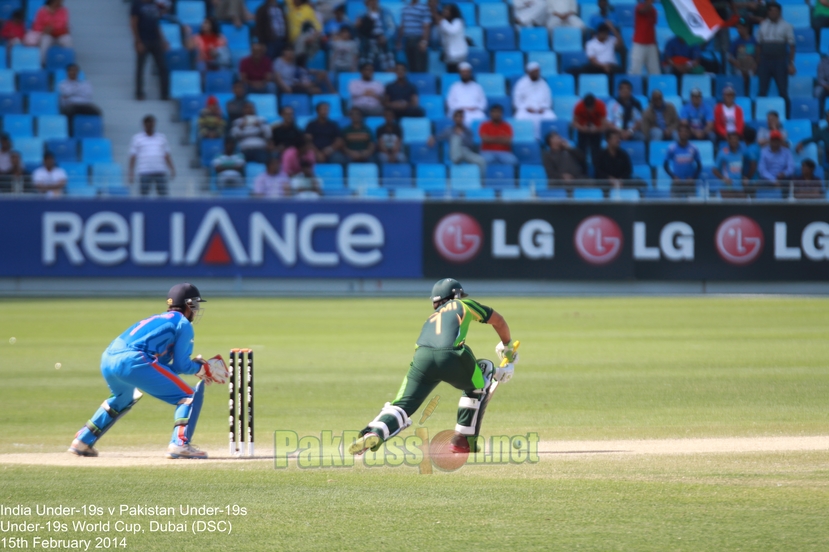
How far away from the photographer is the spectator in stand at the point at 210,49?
25.3 m

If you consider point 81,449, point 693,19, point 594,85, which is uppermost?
point 693,19

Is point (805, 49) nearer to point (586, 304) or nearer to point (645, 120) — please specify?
point (645, 120)

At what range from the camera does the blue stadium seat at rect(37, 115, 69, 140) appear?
23828 millimetres

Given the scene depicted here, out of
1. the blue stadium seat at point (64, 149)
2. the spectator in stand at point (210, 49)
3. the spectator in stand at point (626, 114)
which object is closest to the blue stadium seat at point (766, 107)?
the spectator in stand at point (626, 114)

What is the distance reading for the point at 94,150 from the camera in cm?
2389

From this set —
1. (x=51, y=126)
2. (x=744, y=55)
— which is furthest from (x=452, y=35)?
(x=51, y=126)

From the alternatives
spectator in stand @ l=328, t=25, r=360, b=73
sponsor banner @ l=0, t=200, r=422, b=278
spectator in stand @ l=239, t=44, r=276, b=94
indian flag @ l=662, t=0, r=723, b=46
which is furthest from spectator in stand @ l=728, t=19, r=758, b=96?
spectator in stand @ l=239, t=44, r=276, b=94

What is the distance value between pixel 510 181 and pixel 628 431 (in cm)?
1494

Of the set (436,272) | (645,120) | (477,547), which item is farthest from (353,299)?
(477,547)

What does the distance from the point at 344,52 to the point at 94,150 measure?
6.32 meters

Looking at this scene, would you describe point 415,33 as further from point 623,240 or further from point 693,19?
point 623,240

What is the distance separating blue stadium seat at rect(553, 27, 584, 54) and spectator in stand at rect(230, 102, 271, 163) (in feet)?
28.0

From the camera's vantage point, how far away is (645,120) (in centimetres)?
2575

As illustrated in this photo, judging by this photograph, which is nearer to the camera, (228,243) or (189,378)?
(189,378)
